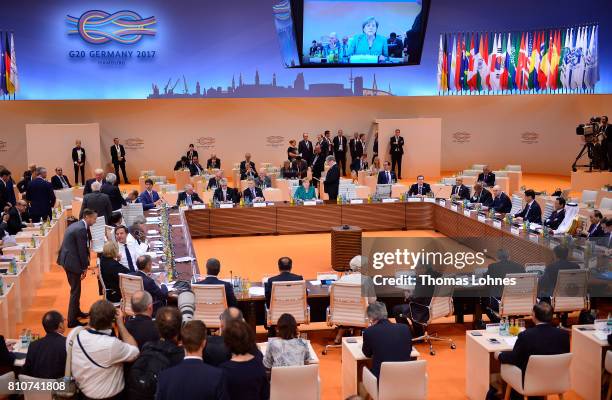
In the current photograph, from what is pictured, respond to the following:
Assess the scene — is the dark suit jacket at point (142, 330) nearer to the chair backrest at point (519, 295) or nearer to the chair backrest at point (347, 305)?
the chair backrest at point (347, 305)

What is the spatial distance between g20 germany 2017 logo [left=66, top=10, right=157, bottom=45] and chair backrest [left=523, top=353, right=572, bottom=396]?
20.5 meters

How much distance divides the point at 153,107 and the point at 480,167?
10.8 meters

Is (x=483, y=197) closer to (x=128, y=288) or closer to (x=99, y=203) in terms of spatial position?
(x=99, y=203)

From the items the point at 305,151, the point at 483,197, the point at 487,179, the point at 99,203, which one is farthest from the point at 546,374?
the point at 305,151

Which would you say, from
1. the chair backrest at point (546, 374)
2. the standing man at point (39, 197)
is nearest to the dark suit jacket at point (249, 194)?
the standing man at point (39, 197)

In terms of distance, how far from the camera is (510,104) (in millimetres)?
25625

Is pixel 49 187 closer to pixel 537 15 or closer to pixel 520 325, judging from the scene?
pixel 520 325

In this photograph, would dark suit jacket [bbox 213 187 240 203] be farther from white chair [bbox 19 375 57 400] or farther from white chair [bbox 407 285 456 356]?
white chair [bbox 19 375 57 400]

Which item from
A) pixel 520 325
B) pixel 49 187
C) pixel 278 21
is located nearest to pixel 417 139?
pixel 278 21

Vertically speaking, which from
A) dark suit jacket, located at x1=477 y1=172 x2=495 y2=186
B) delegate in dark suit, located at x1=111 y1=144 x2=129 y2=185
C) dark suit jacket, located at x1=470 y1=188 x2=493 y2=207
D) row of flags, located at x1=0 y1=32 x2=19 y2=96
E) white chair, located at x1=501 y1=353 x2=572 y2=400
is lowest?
white chair, located at x1=501 y1=353 x2=572 y2=400

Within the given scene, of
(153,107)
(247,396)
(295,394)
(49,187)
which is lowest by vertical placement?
(295,394)

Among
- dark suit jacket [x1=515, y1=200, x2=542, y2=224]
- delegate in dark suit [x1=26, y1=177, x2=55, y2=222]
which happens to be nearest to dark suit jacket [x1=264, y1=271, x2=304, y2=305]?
dark suit jacket [x1=515, y1=200, x2=542, y2=224]

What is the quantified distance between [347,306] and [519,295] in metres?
2.11

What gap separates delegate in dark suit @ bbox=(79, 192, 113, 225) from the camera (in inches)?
489
